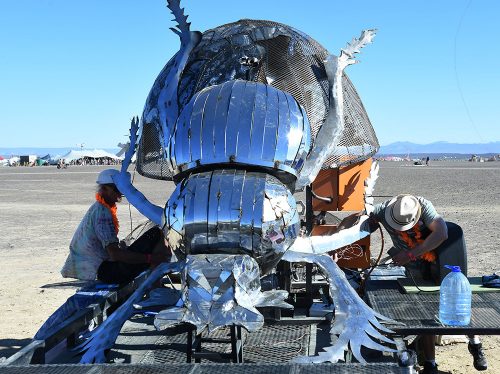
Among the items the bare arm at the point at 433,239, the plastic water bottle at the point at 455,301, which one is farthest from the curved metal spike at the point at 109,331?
the bare arm at the point at 433,239

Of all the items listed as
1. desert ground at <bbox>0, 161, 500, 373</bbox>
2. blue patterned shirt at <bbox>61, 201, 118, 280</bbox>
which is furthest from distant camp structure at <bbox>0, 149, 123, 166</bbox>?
blue patterned shirt at <bbox>61, 201, 118, 280</bbox>

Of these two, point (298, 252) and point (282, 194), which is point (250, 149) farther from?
point (298, 252)

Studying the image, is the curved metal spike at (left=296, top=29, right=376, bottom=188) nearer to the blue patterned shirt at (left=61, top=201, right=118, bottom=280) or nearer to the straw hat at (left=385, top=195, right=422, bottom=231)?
the straw hat at (left=385, top=195, right=422, bottom=231)

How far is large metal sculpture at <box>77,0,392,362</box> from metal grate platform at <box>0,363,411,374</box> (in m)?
0.26

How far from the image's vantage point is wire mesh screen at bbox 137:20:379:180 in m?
4.68

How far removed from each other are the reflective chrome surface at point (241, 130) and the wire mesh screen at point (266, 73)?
2.32ft

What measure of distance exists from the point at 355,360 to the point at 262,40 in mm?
2581

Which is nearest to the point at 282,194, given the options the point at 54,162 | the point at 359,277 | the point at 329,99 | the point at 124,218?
the point at 329,99

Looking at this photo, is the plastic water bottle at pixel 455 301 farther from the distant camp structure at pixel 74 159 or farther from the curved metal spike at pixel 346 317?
the distant camp structure at pixel 74 159

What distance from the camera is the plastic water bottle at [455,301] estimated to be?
13.6 feet

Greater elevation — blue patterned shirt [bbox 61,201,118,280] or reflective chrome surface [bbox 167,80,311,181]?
reflective chrome surface [bbox 167,80,311,181]

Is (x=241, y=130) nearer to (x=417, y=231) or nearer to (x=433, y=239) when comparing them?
(x=433, y=239)

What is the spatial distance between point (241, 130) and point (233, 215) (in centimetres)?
52

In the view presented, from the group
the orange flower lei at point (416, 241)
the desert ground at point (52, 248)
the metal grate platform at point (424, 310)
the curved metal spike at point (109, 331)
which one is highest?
the orange flower lei at point (416, 241)
